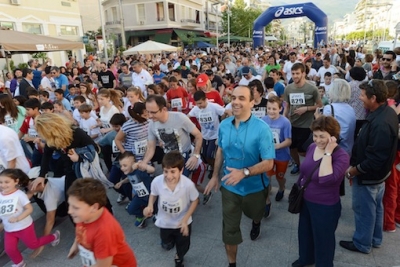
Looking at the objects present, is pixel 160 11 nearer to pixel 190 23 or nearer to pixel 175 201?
pixel 190 23

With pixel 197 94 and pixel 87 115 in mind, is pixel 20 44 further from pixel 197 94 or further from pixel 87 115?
pixel 197 94

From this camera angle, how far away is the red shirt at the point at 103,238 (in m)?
1.97

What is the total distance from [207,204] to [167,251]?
1.18 metres

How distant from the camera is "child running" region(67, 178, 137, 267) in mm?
1983

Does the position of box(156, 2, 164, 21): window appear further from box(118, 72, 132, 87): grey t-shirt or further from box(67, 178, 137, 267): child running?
box(67, 178, 137, 267): child running

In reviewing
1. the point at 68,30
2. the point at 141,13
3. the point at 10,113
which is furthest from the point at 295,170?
the point at 141,13

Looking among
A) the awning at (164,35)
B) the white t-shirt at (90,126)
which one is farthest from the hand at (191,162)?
the awning at (164,35)

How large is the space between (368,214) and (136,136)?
300cm

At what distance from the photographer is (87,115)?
517 cm

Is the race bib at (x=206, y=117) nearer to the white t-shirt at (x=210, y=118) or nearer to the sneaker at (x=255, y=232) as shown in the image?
the white t-shirt at (x=210, y=118)

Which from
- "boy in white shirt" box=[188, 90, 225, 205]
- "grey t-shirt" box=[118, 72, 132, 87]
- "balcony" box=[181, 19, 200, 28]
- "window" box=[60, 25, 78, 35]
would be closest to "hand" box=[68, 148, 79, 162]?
"boy in white shirt" box=[188, 90, 225, 205]

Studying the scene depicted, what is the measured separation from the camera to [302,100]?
4645 millimetres

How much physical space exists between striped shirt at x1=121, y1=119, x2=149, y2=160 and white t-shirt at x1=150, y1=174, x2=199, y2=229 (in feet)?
4.24

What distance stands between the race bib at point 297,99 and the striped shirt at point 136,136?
7.79 ft
